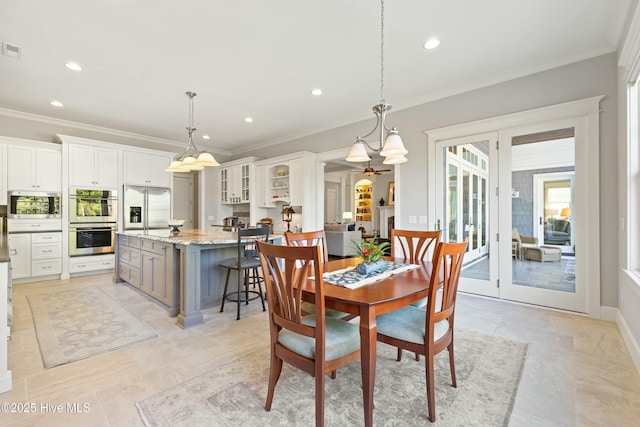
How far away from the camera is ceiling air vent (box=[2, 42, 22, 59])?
9.73ft

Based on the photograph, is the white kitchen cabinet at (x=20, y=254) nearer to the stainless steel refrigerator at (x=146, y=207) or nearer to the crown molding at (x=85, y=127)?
the stainless steel refrigerator at (x=146, y=207)

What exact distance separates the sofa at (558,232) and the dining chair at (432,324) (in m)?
2.44

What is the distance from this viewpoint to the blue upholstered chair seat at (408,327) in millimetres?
1715

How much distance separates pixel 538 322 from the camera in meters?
3.05

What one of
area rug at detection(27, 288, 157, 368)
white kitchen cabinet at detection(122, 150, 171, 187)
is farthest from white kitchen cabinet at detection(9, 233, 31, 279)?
white kitchen cabinet at detection(122, 150, 171, 187)

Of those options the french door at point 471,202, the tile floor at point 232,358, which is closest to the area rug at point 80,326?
the tile floor at point 232,358

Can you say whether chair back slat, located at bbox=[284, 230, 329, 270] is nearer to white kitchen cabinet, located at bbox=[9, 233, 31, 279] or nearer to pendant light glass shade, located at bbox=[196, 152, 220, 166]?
pendant light glass shade, located at bbox=[196, 152, 220, 166]

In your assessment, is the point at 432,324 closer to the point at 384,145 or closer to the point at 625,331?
the point at 384,145

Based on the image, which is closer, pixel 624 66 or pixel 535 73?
pixel 624 66

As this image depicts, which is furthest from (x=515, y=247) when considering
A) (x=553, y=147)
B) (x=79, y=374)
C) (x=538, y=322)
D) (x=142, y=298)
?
(x=142, y=298)

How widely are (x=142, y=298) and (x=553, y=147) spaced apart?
540 cm

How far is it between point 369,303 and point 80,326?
314cm

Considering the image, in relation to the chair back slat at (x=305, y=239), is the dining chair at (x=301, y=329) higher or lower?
lower

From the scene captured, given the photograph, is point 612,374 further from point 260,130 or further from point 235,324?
point 260,130
